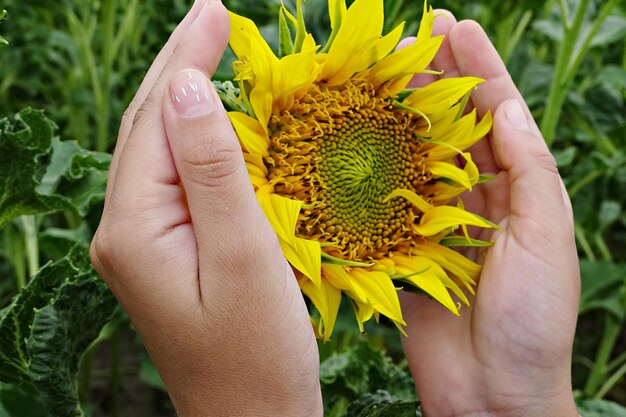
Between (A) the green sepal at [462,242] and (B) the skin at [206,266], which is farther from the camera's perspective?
(A) the green sepal at [462,242]

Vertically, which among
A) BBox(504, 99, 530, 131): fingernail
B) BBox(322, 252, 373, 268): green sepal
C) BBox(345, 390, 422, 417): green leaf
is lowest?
BBox(345, 390, 422, 417): green leaf

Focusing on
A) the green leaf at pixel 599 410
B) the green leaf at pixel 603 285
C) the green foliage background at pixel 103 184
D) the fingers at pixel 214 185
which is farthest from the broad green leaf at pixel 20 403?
the green leaf at pixel 603 285

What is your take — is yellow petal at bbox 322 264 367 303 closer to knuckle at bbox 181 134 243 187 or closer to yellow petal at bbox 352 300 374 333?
yellow petal at bbox 352 300 374 333

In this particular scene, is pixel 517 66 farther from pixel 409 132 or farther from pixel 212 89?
pixel 212 89

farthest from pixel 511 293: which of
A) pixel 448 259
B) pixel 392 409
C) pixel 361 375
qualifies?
pixel 361 375

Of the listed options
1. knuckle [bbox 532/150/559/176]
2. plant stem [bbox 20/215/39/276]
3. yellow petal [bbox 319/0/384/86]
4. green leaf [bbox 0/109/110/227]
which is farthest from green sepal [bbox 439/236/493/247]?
plant stem [bbox 20/215/39/276]

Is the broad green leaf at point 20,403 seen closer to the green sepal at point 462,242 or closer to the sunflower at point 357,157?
the sunflower at point 357,157

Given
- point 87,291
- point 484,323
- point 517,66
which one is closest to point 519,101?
point 484,323
